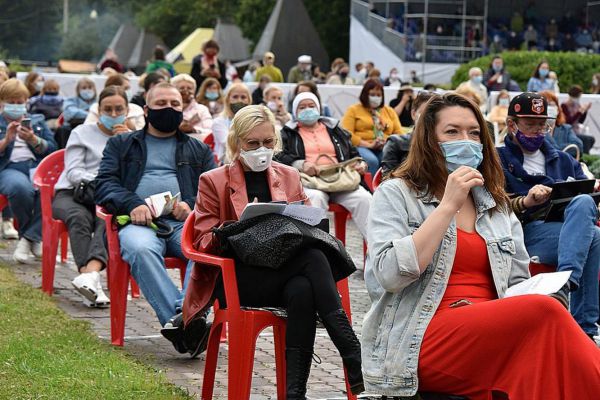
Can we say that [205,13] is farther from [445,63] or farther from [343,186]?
[343,186]

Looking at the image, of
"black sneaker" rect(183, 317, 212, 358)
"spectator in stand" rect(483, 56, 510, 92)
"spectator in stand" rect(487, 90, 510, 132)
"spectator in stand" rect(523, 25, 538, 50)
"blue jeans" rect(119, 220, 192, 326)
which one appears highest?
"blue jeans" rect(119, 220, 192, 326)

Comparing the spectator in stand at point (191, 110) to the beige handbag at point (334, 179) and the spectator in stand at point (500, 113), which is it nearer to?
the beige handbag at point (334, 179)

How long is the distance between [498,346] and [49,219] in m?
5.98

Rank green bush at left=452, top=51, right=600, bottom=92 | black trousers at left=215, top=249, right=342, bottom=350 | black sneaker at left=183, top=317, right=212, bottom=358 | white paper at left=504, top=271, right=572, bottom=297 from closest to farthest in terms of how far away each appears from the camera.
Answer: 1. white paper at left=504, top=271, right=572, bottom=297
2. black trousers at left=215, top=249, right=342, bottom=350
3. black sneaker at left=183, top=317, right=212, bottom=358
4. green bush at left=452, top=51, right=600, bottom=92

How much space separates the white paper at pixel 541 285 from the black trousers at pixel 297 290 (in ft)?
4.02

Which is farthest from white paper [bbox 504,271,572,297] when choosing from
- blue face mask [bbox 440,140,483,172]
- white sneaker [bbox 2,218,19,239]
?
white sneaker [bbox 2,218,19,239]

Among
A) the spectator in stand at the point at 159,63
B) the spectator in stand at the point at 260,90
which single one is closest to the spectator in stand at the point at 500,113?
the spectator in stand at the point at 260,90

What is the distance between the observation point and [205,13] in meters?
79.1

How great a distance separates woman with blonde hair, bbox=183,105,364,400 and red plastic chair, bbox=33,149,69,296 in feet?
10.7

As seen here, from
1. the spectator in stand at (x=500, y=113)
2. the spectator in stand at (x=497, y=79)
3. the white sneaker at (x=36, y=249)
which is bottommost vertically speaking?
the spectator in stand at (x=497, y=79)

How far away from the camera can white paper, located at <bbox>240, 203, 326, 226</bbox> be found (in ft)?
20.2

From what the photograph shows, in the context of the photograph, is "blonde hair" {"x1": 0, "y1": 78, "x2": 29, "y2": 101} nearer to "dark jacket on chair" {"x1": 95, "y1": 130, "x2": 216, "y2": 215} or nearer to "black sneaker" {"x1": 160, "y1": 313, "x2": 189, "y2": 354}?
"dark jacket on chair" {"x1": 95, "y1": 130, "x2": 216, "y2": 215}

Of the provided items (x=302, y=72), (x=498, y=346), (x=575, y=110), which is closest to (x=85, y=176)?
(x=498, y=346)

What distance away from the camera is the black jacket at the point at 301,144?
1124 cm
